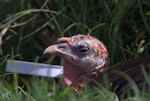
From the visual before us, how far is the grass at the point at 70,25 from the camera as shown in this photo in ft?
12.4

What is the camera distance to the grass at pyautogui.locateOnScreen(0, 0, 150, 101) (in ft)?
12.4

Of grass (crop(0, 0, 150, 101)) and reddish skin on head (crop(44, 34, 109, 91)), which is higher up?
grass (crop(0, 0, 150, 101))

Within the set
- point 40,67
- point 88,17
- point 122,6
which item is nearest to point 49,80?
point 40,67

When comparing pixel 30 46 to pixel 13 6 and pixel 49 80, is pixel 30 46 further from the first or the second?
pixel 49 80

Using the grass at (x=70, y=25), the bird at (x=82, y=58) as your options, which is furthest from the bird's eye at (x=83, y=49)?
the grass at (x=70, y=25)

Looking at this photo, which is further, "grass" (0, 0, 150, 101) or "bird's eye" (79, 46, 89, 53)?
"grass" (0, 0, 150, 101)

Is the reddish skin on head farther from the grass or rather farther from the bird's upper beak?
the grass

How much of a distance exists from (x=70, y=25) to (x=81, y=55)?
413mm

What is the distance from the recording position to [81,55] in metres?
3.47

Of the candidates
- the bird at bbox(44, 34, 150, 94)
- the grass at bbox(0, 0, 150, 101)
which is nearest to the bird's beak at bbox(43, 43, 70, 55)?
the bird at bbox(44, 34, 150, 94)

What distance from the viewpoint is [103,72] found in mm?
3352

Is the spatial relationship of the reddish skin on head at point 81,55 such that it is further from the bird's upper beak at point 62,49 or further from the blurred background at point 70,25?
the blurred background at point 70,25

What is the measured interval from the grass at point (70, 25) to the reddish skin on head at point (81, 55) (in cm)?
21

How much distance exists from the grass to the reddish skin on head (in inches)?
8.2
